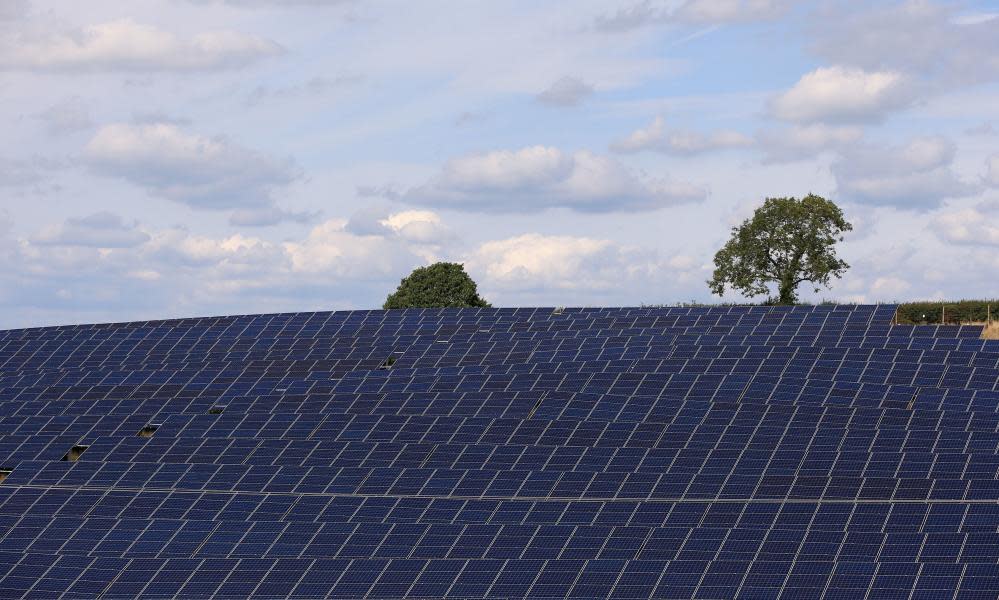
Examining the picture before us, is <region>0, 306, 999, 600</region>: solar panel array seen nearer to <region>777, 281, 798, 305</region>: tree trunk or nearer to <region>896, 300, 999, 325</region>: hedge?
<region>896, 300, 999, 325</region>: hedge

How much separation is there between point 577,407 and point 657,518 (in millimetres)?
13221

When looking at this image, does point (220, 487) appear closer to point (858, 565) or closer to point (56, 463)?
point (56, 463)

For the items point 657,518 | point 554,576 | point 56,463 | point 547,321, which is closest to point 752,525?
point 657,518

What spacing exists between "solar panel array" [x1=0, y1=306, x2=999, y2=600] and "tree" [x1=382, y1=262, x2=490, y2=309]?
55.8 m

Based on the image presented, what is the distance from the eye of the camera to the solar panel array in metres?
57.4

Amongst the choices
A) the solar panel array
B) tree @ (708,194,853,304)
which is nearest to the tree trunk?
tree @ (708,194,853,304)

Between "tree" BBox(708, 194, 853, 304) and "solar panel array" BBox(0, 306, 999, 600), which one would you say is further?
"tree" BBox(708, 194, 853, 304)

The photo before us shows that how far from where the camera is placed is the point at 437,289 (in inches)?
5837

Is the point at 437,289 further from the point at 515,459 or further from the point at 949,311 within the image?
the point at 515,459

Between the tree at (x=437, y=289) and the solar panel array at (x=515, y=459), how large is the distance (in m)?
55.8

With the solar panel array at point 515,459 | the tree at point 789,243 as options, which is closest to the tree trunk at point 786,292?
the tree at point 789,243

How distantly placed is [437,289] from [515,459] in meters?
81.1

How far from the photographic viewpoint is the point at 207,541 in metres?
62.5

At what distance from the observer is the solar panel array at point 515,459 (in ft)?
188
